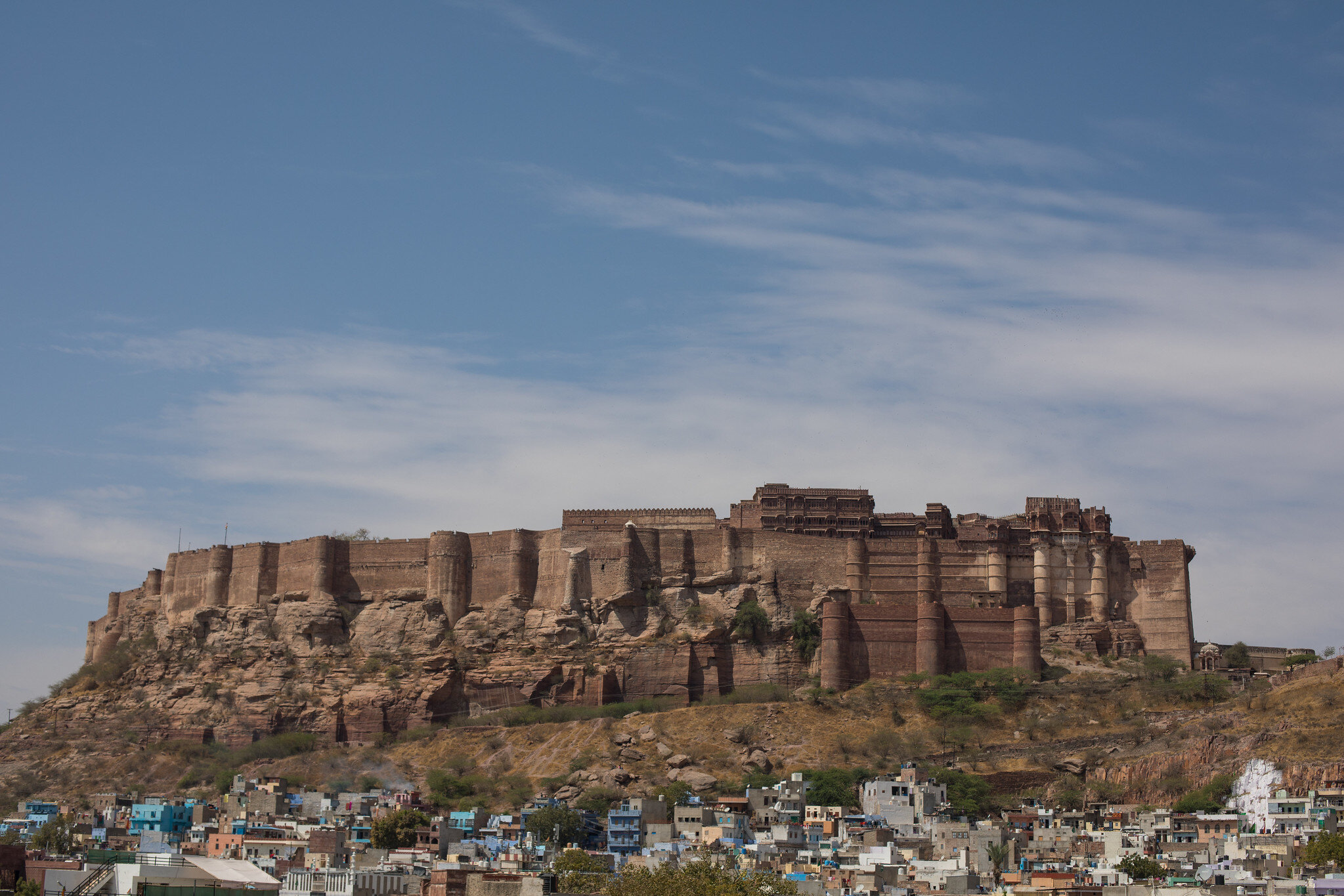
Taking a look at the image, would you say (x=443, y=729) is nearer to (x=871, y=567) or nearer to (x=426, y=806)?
(x=426, y=806)

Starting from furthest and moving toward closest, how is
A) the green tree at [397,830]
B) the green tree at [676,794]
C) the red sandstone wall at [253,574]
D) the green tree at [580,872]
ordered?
1. the red sandstone wall at [253,574]
2. the green tree at [676,794]
3. the green tree at [397,830]
4. the green tree at [580,872]

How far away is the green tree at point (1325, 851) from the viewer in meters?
53.1

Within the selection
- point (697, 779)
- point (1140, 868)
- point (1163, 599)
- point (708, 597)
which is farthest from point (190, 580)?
point (1140, 868)

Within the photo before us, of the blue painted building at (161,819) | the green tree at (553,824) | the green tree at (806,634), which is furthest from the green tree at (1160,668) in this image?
the blue painted building at (161,819)

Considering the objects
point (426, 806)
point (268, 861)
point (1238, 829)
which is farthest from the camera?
point (426, 806)

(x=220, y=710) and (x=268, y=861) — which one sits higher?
(x=220, y=710)

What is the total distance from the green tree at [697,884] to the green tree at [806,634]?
3235cm

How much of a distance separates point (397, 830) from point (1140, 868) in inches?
848

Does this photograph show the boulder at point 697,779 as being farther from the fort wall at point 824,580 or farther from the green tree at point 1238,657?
the green tree at point 1238,657

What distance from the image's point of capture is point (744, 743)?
7562 cm

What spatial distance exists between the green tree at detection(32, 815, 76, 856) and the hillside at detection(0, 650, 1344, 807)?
1409 centimetres

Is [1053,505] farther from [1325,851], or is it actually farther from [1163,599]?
[1325,851]

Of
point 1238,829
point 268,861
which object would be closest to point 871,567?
point 1238,829

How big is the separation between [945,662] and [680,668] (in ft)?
33.2
